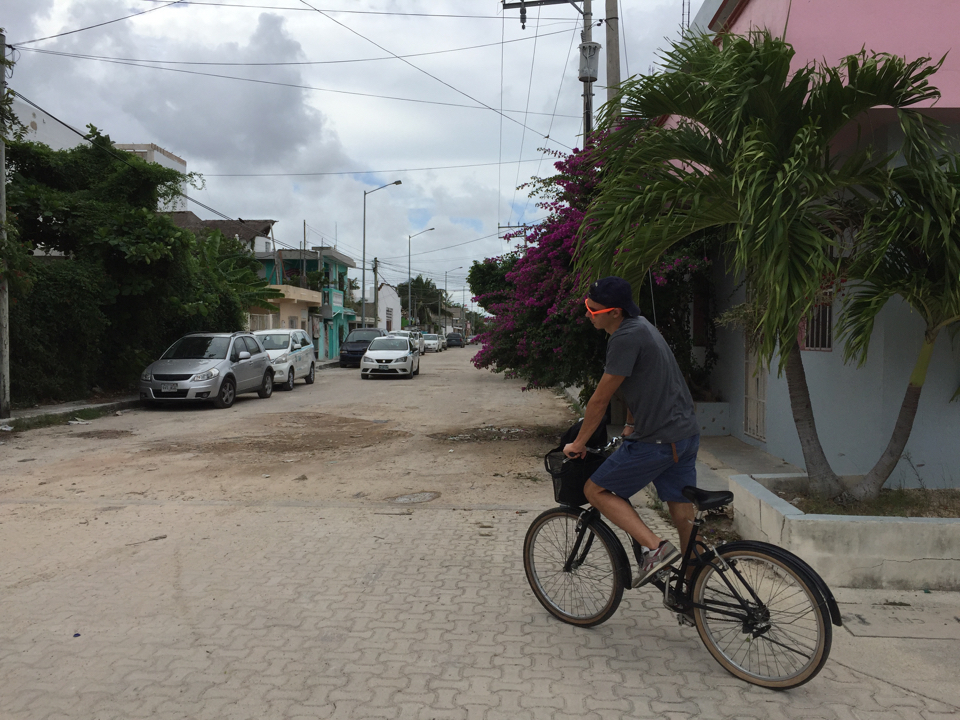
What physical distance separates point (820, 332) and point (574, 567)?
4.80 meters

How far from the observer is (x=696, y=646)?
381cm

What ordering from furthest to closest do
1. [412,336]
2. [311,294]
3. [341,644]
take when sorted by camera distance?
[412,336] < [311,294] < [341,644]

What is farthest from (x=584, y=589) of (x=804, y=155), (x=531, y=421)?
(x=531, y=421)

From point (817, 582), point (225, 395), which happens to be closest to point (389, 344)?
point (225, 395)

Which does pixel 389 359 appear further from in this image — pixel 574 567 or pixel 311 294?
pixel 574 567

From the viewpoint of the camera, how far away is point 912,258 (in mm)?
5117

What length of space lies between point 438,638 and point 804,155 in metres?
3.68

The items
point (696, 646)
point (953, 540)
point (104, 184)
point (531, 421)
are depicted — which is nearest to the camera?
point (696, 646)

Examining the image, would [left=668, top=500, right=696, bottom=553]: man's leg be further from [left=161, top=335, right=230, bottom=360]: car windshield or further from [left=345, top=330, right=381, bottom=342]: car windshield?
[left=345, top=330, right=381, bottom=342]: car windshield

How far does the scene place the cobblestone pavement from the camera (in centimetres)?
320

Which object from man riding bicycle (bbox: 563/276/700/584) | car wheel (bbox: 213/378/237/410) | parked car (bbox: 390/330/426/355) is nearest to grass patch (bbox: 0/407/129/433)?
car wheel (bbox: 213/378/237/410)

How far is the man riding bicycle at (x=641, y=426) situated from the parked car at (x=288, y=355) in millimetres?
16146

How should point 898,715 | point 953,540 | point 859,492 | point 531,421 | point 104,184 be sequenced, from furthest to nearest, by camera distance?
point 104,184 < point 531,421 < point 859,492 < point 953,540 < point 898,715

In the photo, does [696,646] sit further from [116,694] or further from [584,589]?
[116,694]
